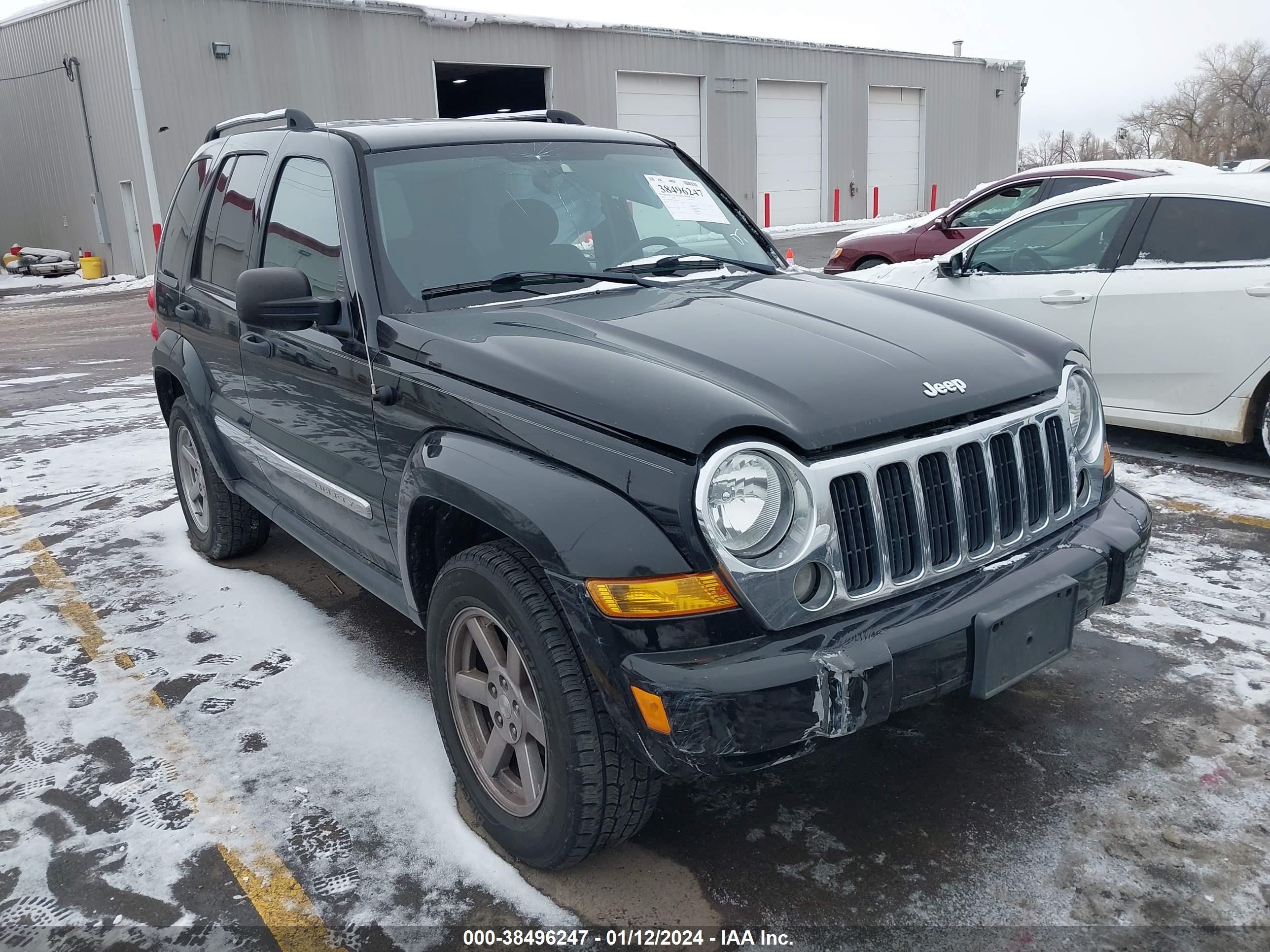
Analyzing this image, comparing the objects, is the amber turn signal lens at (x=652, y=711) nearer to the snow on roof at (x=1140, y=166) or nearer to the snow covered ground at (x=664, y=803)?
the snow covered ground at (x=664, y=803)

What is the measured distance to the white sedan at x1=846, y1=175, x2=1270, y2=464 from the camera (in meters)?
5.20

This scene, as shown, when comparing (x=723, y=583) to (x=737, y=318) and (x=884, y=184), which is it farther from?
(x=884, y=184)

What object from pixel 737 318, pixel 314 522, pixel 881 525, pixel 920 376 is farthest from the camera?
pixel 314 522

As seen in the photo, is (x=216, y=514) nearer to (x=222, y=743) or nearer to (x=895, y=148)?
(x=222, y=743)

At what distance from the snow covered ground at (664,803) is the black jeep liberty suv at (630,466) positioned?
0.32 meters

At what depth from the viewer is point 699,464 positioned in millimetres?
2172

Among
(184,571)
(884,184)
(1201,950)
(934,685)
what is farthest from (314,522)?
(884,184)

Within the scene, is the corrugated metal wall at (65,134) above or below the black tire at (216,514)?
above

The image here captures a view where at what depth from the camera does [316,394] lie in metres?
3.39

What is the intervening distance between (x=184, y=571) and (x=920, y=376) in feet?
12.2

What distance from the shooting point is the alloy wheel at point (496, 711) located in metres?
2.52

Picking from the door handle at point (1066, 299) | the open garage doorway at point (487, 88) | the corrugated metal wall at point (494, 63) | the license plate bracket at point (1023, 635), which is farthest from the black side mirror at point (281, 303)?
the open garage doorway at point (487, 88)

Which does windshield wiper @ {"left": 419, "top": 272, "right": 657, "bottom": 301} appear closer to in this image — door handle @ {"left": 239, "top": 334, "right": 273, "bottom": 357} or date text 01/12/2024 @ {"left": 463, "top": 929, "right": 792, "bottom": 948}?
door handle @ {"left": 239, "top": 334, "right": 273, "bottom": 357}

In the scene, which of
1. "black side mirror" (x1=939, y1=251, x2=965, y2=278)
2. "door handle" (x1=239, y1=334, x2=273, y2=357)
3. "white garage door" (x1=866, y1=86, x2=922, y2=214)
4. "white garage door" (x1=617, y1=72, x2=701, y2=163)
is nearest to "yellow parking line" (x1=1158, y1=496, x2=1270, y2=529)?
"black side mirror" (x1=939, y1=251, x2=965, y2=278)
